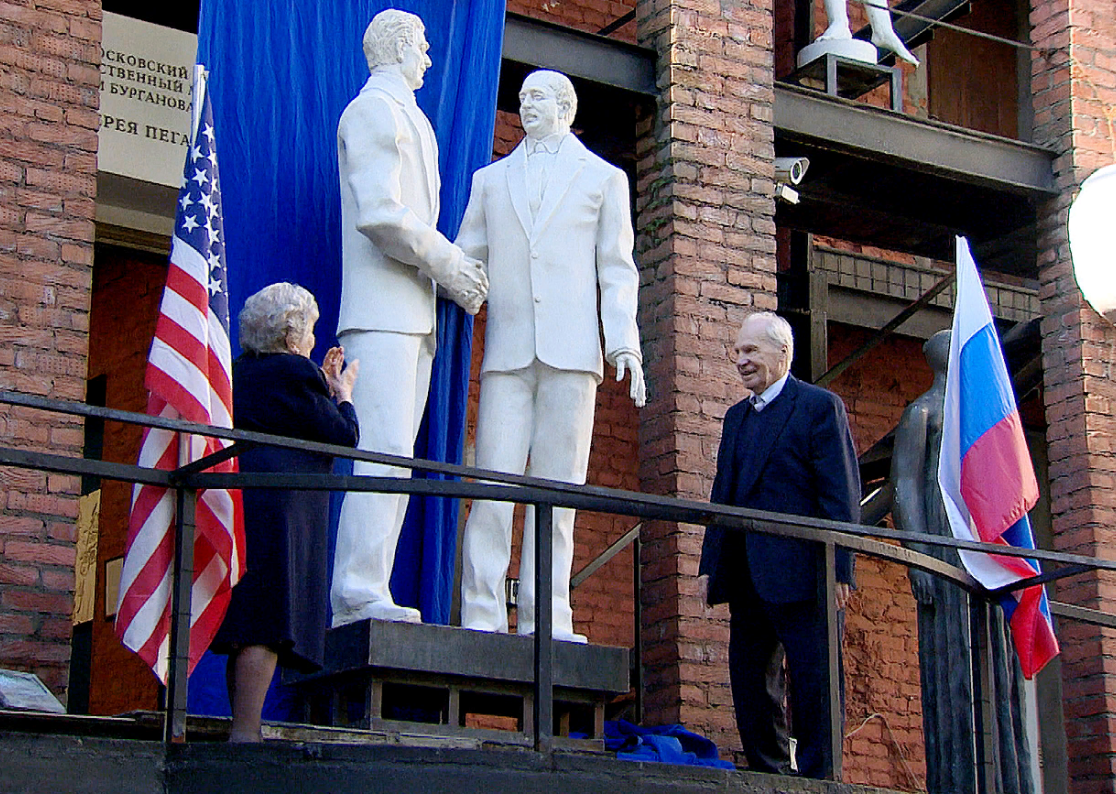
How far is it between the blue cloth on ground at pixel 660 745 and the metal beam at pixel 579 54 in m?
3.06

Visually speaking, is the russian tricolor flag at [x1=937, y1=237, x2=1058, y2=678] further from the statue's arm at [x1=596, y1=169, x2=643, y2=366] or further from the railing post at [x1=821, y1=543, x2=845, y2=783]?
the statue's arm at [x1=596, y1=169, x2=643, y2=366]

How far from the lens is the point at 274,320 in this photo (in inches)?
238

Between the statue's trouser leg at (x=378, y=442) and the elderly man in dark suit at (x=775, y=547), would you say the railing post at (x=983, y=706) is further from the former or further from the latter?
the statue's trouser leg at (x=378, y=442)

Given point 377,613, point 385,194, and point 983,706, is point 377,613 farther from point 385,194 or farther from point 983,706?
point 983,706

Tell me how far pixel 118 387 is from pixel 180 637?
234 inches

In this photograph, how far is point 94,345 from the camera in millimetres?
11328

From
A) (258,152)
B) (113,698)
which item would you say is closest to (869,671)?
(113,698)

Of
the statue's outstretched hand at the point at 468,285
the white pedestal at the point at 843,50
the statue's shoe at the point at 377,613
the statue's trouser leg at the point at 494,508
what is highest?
the white pedestal at the point at 843,50

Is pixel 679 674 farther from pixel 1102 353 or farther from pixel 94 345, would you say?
pixel 94 345

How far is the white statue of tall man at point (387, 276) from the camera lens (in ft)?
22.5

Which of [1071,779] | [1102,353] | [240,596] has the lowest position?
[1071,779]

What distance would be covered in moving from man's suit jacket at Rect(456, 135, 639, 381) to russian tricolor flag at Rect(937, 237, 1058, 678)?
122 centimetres

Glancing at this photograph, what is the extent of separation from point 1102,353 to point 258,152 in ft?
14.6

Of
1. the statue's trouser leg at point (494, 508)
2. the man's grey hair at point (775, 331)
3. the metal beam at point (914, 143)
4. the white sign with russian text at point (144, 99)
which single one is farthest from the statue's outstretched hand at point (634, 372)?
the metal beam at point (914, 143)
